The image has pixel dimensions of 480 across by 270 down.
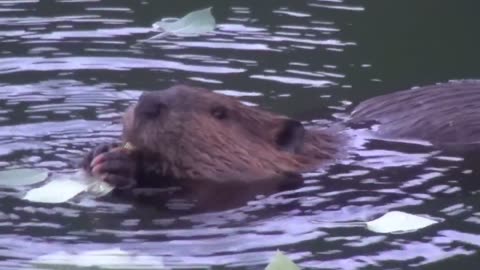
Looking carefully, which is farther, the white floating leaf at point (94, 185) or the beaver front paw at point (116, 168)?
the beaver front paw at point (116, 168)

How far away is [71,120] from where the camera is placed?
7.19 metres

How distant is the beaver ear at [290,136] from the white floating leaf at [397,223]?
2.98ft

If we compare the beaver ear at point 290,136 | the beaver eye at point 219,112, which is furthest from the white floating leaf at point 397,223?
the beaver eye at point 219,112

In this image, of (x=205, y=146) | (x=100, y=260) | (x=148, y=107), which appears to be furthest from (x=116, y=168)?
(x=100, y=260)

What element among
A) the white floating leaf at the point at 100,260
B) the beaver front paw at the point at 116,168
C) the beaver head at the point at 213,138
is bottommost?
the white floating leaf at the point at 100,260

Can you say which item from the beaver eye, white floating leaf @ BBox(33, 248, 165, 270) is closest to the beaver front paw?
the beaver eye

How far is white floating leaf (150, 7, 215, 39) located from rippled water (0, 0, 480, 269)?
90 millimetres

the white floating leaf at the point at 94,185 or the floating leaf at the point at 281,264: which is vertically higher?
the white floating leaf at the point at 94,185

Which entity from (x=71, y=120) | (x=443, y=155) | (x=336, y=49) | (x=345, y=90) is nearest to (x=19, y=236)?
(x=71, y=120)

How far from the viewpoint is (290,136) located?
6.69 m

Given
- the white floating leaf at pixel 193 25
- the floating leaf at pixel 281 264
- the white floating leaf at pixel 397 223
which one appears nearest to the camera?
the floating leaf at pixel 281 264

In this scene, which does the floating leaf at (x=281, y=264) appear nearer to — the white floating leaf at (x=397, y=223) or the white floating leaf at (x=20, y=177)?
the white floating leaf at (x=397, y=223)

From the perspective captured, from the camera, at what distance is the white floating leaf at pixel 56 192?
600 cm

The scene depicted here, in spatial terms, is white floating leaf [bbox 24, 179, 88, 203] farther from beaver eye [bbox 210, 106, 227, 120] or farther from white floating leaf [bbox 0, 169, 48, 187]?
beaver eye [bbox 210, 106, 227, 120]
